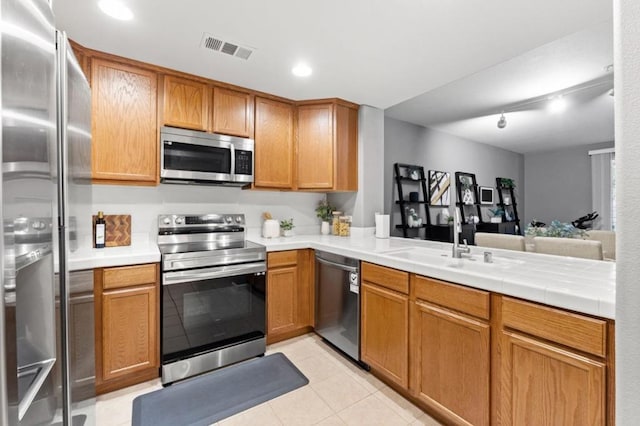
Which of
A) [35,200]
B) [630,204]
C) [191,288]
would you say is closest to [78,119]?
[35,200]

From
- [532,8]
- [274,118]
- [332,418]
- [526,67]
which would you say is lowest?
[332,418]

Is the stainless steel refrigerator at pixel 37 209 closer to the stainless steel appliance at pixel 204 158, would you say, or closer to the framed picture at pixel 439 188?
the stainless steel appliance at pixel 204 158

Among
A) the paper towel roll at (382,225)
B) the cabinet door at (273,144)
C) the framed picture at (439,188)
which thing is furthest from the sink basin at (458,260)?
the framed picture at (439,188)

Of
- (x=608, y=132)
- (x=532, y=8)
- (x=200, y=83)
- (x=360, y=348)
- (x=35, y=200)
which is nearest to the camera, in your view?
(x=35, y=200)

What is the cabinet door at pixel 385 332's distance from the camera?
1809 mm

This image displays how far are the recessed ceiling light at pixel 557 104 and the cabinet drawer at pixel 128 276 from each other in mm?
4504

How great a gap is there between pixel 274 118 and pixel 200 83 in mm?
733

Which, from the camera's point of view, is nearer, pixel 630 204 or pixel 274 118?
pixel 630 204

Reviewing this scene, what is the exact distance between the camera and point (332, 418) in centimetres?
169

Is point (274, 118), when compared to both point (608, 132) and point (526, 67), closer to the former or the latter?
point (526, 67)

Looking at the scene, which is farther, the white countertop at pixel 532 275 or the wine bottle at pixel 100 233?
the wine bottle at pixel 100 233

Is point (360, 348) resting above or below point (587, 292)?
below

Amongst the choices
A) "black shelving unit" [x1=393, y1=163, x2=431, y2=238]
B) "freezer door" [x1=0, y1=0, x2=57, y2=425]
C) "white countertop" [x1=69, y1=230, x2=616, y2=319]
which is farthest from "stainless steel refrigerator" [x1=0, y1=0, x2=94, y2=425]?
"black shelving unit" [x1=393, y1=163, x2=431, y2=238]

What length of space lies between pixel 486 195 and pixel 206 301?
560cm
